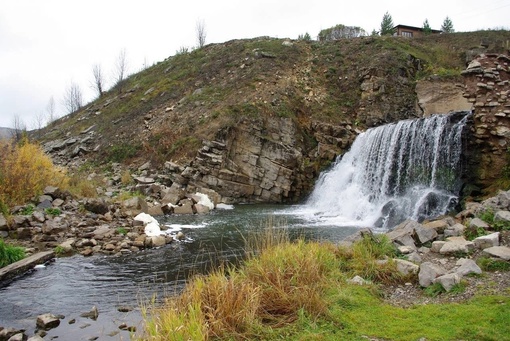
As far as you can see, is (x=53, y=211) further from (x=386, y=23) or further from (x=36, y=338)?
(x=386, y=23)

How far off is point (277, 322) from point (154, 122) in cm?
2406

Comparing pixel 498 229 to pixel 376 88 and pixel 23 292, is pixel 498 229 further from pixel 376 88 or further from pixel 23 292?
pixel 376 88

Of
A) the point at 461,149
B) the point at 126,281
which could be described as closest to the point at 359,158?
the point at 461,149

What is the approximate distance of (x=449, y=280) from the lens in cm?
515

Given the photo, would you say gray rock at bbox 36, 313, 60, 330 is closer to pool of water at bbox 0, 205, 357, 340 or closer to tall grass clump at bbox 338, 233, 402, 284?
pool of water at bbox 0, 205, 357, 340

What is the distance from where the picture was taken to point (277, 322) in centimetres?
452

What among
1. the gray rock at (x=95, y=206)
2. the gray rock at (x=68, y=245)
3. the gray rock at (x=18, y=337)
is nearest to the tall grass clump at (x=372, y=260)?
the gray rock at (x=18, y=337)

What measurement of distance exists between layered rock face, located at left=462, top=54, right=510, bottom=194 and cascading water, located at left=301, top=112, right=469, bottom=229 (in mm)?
837

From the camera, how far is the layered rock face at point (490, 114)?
42.1 feet

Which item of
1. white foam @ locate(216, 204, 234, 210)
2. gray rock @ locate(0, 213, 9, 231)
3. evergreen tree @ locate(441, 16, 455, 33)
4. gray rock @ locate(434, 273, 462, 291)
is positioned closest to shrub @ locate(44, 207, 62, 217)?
gray rock @ locate(0, 213, 9, 231)

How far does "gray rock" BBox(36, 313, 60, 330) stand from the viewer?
18.4 ft

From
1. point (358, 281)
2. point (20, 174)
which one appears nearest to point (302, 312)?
point (358, 281)

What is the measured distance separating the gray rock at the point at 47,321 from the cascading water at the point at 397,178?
1024cm

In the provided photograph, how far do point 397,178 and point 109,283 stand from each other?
39.8 feet
